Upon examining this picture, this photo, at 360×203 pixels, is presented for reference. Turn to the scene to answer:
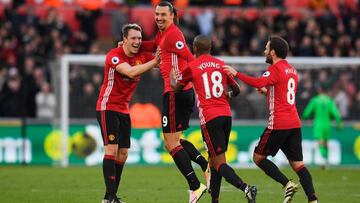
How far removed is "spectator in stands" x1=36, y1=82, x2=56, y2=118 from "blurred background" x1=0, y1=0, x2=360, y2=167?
3 centimetres

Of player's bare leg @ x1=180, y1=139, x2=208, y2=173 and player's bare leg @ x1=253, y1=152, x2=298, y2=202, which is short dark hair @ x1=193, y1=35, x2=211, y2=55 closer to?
player's bare leg @ x1=253, y1=152, x2=298, y2=202

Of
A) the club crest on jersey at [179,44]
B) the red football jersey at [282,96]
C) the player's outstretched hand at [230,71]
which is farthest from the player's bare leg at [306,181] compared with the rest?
the club crest on jersey at [179,44]

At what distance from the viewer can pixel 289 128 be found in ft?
42.3

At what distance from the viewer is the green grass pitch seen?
14.5 meters

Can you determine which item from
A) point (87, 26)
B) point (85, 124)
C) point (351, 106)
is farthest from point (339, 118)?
point (87, 26)

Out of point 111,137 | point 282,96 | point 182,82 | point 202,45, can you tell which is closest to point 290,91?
point 282,96

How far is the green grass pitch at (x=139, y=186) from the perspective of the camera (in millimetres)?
14508

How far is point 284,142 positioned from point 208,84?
56.5 inches

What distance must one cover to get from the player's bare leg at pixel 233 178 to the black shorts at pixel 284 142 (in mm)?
864

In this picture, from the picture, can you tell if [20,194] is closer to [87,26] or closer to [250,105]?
[250,105]

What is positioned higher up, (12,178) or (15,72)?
(15,72)

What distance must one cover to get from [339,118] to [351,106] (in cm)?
137

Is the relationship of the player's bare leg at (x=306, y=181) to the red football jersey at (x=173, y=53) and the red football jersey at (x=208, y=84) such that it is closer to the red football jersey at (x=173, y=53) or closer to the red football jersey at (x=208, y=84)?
the red football jersey at (x=208, y=84)

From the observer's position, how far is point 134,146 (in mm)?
24109
